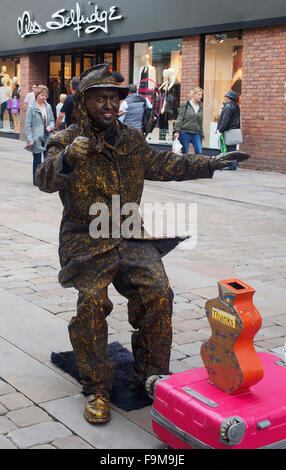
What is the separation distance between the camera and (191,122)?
14141mm

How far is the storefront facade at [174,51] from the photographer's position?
15.0 m

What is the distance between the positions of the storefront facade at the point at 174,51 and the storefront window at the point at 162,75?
0.09 ft

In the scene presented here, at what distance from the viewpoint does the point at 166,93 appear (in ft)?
60.5

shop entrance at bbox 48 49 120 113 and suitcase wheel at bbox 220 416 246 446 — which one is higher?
shop entrance at bbox 48 49 120 113

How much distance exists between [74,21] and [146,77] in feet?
11.7

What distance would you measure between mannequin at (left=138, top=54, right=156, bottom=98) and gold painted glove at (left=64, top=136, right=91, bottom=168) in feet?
52.3

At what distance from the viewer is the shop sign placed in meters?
19.3

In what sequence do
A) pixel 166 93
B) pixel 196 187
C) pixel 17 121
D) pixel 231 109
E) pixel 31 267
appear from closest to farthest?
pixel 31 267 < pixel 196 187 < pixel 231 109 < pixel 166 93 < pixel 17 121

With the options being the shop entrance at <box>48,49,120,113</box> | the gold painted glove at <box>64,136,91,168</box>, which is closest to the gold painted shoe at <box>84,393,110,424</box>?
the gold painted glove at <box>64,136,91,168</box>

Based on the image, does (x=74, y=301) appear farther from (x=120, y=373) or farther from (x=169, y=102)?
(x=169, y=102)

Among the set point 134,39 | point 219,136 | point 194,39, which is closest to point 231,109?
point 219,136

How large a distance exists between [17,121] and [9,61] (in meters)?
2.48

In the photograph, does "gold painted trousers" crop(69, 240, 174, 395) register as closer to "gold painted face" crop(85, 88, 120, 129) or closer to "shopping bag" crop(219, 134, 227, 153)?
"gold painted face" crop(85, 88, 120, 129)

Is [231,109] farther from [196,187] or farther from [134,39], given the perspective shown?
[134,39]
